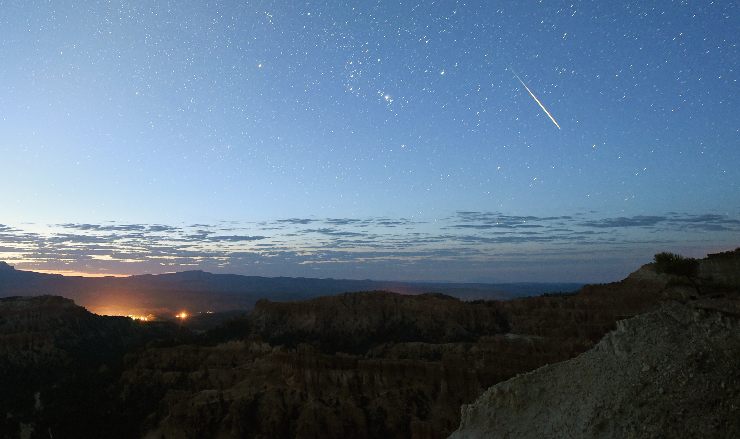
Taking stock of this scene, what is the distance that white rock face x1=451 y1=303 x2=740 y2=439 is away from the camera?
1150cm

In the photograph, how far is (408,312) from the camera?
306 feet

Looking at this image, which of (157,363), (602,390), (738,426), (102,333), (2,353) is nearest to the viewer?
(738,426)

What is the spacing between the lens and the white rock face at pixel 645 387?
11500 mm

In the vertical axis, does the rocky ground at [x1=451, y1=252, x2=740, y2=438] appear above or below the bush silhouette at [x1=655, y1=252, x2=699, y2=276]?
below

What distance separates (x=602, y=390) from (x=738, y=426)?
3.63m

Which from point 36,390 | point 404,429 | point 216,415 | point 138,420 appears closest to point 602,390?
point 404,429

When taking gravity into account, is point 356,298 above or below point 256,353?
above

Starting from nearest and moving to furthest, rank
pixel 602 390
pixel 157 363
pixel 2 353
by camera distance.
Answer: pixel 602 390
pixel 157 363
pixel 2 353

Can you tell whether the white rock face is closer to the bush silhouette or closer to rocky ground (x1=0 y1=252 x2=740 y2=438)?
rocky ground (x1=0 y1=252 x2=740 y2=438)

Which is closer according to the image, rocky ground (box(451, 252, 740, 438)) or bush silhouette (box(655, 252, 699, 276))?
rocky ground (box(451, 252, 740, 438))

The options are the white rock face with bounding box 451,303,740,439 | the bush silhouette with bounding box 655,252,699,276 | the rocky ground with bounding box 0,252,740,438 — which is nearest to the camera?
the white rock face with bounding box 451,303,740,439

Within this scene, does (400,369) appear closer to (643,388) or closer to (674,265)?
(674,265)

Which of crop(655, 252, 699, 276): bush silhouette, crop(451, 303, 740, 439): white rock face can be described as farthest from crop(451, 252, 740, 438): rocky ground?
crop(655, 252, 699, 276): bush silhouette

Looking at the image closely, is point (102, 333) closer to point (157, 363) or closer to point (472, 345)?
point (157, 363)
